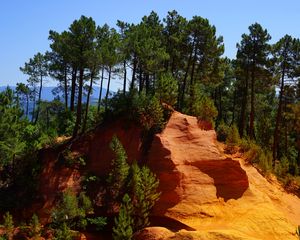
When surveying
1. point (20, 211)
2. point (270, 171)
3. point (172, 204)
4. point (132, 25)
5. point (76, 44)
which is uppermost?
point (132, 25)

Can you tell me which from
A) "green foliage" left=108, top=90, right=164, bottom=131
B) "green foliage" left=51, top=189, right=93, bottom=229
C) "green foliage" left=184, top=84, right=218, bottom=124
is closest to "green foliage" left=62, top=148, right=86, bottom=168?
"green foliage" left=51, top=189, right=93, bottom=229

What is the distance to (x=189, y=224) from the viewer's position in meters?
23.4

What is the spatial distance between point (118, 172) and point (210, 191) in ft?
18.9

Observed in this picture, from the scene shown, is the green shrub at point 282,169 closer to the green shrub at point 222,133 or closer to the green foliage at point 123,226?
the green shrub at point 222,133

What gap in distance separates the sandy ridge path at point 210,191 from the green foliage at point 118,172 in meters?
2.05

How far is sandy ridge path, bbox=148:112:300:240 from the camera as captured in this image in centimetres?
2362

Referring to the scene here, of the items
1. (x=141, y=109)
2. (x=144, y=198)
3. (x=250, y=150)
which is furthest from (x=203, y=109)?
(x=144, y=198)

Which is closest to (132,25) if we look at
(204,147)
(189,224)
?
(204,147)

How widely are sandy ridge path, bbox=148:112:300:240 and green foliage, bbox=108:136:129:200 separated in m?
2.05

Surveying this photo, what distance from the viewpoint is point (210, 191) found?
1008 inches

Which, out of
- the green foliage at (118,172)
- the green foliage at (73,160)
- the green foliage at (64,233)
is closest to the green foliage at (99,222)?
the green foliage at (118,172)

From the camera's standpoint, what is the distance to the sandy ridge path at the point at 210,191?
23625mm

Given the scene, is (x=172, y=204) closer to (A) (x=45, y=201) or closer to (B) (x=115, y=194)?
(B) (x=115, y=194)

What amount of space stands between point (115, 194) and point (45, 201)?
4.75 m
